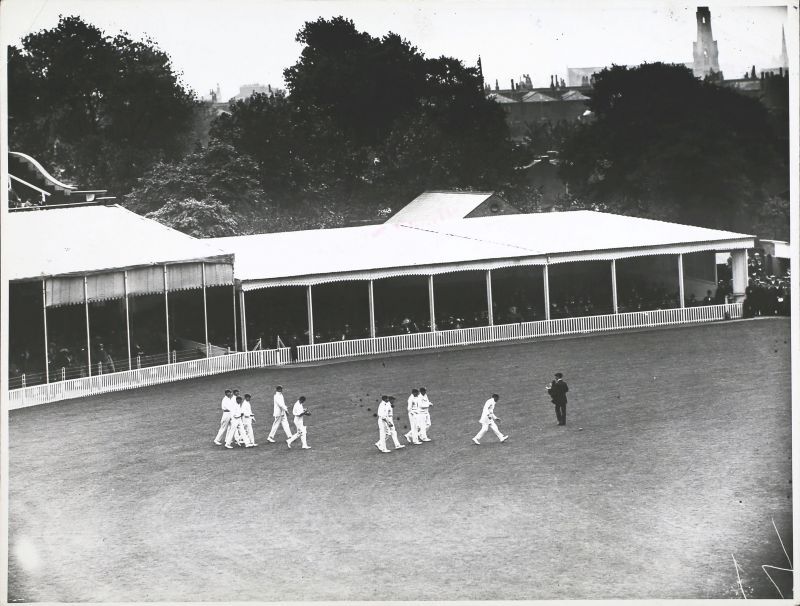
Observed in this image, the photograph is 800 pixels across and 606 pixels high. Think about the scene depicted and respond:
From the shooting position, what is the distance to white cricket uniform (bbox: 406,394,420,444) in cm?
2359

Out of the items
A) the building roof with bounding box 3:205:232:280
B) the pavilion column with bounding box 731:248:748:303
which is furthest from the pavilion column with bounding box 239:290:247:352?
the pavilion column with bounding box 731:248:748:303

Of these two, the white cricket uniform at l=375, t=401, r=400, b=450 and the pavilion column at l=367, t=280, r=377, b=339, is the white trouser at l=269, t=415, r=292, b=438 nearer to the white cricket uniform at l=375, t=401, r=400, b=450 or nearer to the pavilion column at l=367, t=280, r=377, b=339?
the white cricket uniform at l=375, t=401, r=400, b=450

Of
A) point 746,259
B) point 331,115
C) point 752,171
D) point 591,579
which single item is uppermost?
point 331,115

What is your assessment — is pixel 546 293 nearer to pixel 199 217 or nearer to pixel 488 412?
pixel 199 217

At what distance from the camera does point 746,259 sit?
35375 millimetres

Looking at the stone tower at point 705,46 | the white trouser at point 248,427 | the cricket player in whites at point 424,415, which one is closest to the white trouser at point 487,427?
the cricket player in whites at point 424,415

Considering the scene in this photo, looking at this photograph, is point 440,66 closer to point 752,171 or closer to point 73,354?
point 752,171

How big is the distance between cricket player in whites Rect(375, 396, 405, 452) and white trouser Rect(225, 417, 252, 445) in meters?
2.55

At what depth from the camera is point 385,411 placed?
23016 millimetres

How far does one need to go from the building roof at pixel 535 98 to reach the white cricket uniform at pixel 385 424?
12.2 metres

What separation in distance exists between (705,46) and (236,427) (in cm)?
1131

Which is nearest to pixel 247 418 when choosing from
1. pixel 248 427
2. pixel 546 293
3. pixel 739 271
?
pixel 248 427

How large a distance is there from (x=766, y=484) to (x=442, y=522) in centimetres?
548

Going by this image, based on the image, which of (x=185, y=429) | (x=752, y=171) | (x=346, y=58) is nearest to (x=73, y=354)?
(x=185, y=429)
